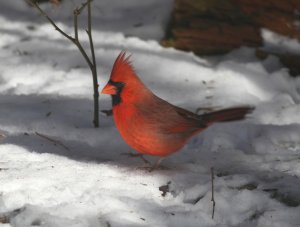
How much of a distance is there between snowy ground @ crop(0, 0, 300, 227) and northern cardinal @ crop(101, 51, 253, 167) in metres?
0.18

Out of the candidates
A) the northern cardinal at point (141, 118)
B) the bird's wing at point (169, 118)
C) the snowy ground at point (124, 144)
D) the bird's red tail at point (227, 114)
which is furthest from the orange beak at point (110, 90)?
the bird's red tail at point (227, 114)

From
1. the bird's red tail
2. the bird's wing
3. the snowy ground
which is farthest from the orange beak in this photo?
the bird's red tail

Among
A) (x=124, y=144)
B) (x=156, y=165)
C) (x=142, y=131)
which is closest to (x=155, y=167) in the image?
(x=156, y=165)

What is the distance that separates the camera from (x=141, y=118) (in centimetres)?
331

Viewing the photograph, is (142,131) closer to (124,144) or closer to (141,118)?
(141,118)

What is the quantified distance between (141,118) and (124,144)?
24.3 inches

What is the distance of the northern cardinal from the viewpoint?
330 cm

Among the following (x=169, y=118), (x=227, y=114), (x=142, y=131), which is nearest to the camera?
(x=142, y=131)

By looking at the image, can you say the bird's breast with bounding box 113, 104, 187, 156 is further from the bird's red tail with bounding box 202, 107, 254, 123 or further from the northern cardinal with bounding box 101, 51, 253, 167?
the bird's red tail with bounding box 202, 107, 254, 123

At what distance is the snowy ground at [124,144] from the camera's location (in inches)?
113

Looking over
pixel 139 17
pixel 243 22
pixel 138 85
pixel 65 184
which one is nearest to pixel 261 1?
pixel 243 22

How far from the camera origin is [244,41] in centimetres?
530

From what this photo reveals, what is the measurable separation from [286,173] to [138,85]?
0.98 metres

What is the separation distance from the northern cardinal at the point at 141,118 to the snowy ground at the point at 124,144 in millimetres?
177
